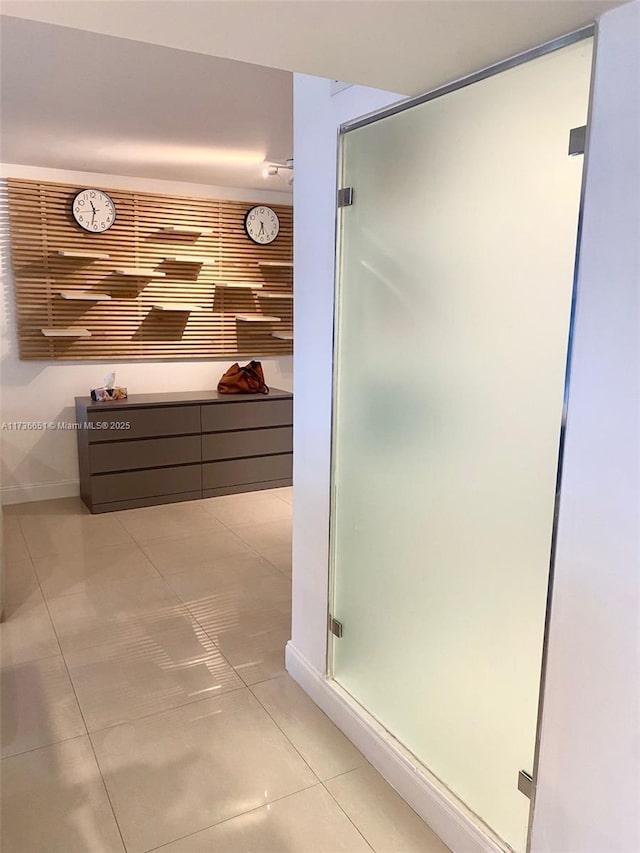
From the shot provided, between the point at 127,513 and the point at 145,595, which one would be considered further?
the point at 127,513

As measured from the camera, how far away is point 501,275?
1579 mm

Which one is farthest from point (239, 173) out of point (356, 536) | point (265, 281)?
point (356, 536)

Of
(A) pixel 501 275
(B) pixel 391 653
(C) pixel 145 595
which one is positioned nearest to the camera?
(A) pixel 501 275

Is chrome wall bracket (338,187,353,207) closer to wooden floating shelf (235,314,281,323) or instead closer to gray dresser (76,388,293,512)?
gray dresser (76,388,293,512)

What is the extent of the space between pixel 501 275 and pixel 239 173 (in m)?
3.66

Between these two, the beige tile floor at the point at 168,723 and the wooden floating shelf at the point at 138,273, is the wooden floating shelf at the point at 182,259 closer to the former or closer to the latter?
the wooden floating shelf at the point at 138,273

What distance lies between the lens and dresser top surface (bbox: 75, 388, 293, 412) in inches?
180

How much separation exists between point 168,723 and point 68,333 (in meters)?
3.26

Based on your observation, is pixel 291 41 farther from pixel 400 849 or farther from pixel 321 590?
pixel 400 849

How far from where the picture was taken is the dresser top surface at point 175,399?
4570 mm

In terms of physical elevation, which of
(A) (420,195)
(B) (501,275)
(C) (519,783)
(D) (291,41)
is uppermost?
(D) (291,41)

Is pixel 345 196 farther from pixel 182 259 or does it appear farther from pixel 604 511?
pixel 182 259

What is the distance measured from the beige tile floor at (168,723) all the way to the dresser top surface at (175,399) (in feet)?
3.71

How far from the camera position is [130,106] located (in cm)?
313
